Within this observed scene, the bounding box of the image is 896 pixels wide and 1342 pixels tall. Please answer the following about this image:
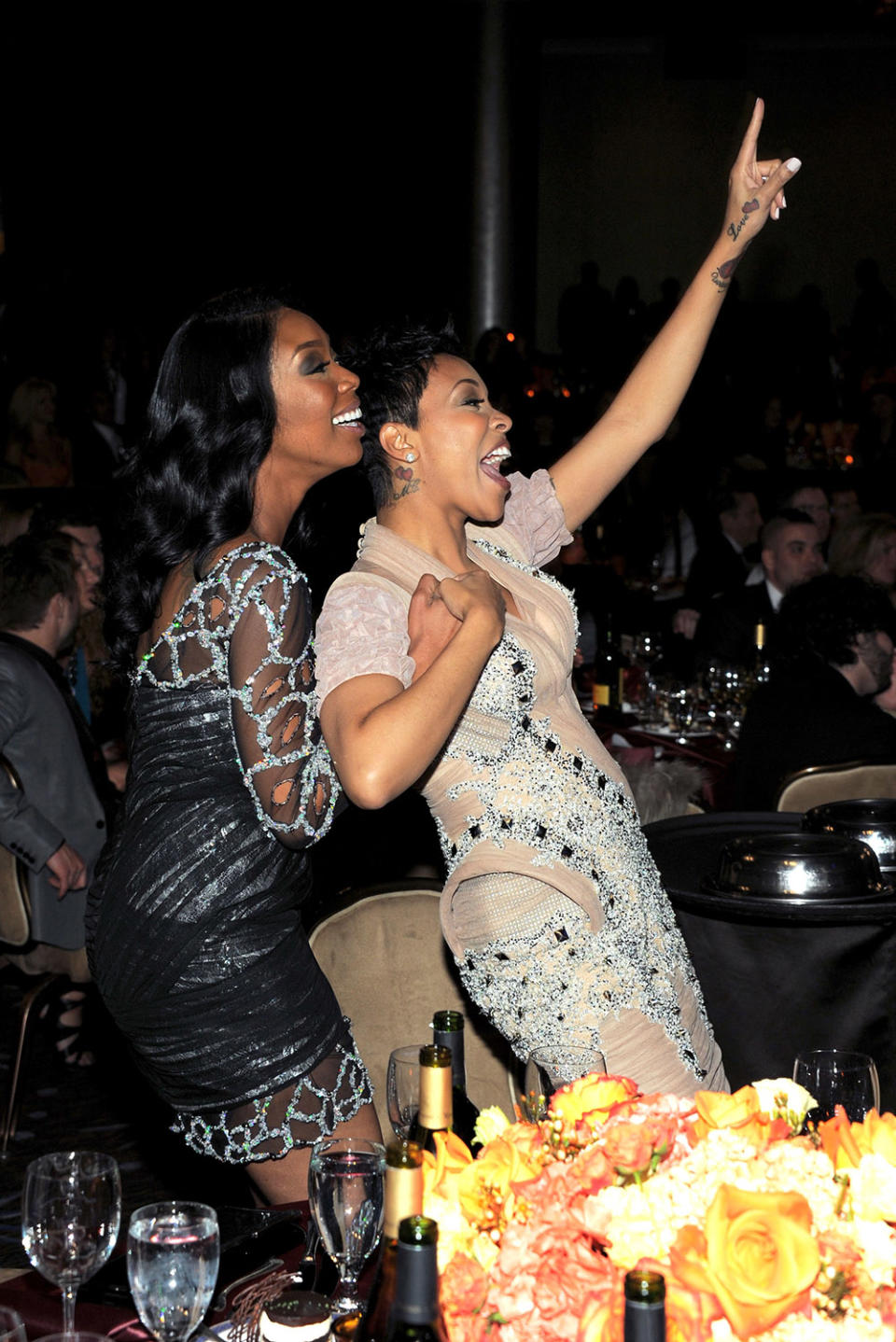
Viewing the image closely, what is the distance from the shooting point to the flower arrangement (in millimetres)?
907

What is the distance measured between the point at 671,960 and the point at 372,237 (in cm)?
1204

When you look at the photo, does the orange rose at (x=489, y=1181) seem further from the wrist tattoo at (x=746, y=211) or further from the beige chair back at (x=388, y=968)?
the wrist tattoo at (x=746, y=211)

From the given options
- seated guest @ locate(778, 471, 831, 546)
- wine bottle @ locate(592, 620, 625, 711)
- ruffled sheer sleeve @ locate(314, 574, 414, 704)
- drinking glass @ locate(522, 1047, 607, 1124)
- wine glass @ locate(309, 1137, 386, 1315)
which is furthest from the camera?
seated guest @ locate(778, 471, 831, 546)

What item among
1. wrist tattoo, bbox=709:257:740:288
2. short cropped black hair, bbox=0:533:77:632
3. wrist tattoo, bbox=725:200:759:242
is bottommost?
short cropped black hair, bbox=0:533:77:632

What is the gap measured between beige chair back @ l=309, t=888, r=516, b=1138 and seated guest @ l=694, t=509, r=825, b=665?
3299 millimetres

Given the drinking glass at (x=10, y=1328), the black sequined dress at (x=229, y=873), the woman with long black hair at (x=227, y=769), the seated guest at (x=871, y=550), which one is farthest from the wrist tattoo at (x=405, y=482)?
the seated guest at (x=871, y=550)

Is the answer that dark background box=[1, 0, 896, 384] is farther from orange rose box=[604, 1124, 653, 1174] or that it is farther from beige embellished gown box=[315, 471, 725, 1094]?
orange rose box=[604, 1124, 653, 1174]

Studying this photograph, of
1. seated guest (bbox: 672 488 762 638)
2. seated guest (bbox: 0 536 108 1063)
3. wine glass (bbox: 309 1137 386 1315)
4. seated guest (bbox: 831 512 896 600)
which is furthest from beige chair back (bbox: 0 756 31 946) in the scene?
seated guest (bbox: 672 488 762 638)

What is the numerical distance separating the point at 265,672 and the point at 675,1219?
830 millimetres

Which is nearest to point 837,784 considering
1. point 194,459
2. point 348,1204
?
point 194,459

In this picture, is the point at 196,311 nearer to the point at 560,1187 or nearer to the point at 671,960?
the point at 671,960

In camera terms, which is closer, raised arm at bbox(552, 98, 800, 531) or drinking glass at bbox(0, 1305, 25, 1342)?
drinking glass at bbox(0, 1305, 25, 1342)

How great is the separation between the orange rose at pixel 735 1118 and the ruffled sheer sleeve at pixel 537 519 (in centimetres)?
117

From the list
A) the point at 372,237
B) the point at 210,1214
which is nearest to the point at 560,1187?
the point at 210,1214
